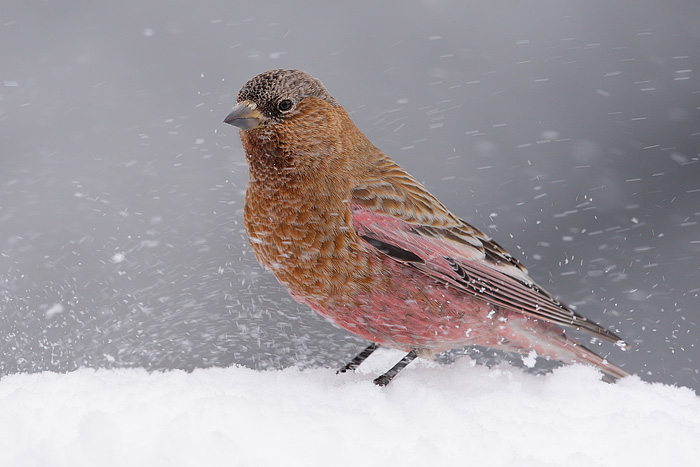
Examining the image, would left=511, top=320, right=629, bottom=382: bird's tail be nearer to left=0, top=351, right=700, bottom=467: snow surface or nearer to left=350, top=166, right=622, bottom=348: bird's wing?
left=350, top=166, right=622, bottom=348: bird's wing

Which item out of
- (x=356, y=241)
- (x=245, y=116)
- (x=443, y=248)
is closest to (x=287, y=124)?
(x=245, y=116)

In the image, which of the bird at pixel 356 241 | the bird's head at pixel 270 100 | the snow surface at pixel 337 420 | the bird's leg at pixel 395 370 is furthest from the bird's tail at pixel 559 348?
the bird's head at pixel 270 100

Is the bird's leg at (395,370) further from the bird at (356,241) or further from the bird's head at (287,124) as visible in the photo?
the bird's head at (287,124)

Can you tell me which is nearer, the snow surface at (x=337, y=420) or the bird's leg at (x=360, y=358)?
the snow surface at (x=337, y=420)

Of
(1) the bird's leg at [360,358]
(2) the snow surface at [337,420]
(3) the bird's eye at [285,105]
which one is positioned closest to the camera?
(2) the snow surface at [337,420]

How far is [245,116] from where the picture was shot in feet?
11.1

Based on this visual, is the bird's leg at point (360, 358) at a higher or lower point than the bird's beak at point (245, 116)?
lower

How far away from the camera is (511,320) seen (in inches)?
152

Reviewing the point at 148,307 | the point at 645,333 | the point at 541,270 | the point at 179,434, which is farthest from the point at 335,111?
the point at 645,333

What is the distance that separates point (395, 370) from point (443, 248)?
616mm

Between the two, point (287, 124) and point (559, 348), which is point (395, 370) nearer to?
point (559, 348)

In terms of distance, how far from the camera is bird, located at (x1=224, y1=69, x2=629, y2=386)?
3.42m

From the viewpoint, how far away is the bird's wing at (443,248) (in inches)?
140

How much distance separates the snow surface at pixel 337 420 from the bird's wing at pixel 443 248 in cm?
36
